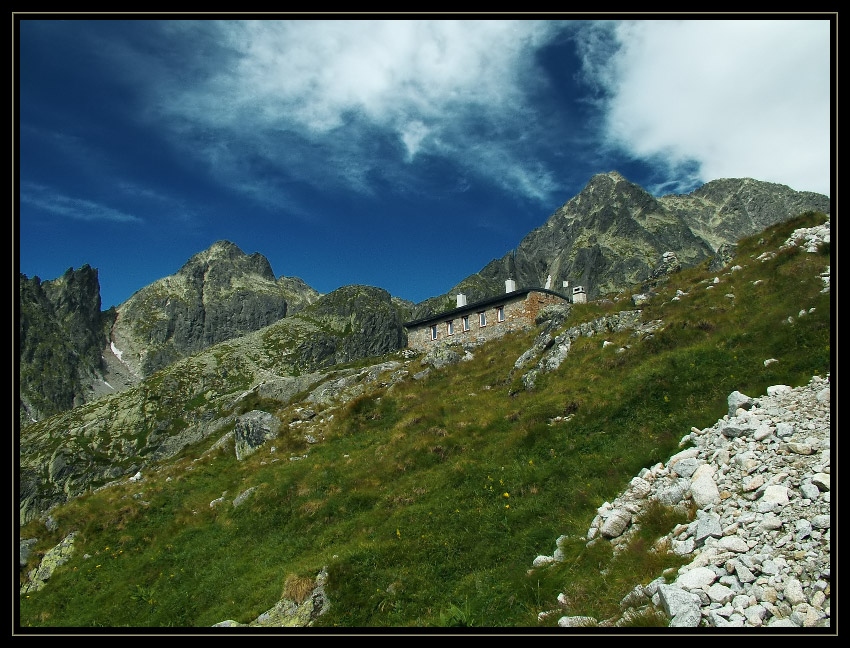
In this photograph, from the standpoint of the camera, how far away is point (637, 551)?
1014 cm

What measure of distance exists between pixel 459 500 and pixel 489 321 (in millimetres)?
39419

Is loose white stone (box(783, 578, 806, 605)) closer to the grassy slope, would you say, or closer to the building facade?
the grassy slope

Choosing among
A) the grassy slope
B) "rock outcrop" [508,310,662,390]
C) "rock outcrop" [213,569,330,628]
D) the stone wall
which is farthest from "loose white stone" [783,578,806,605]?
the stone wall

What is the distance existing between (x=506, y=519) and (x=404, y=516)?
12.9 ft

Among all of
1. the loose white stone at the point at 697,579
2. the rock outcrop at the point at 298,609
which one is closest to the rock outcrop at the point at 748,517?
the loose white stone at the point at 697,579

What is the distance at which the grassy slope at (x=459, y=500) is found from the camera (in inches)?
502

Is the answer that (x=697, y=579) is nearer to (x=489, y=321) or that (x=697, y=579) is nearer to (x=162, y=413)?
(x=489, y=321)

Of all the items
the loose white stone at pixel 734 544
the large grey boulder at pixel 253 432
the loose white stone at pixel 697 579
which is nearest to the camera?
the loose white stone at pixel 697 579

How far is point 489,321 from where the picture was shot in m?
55.3

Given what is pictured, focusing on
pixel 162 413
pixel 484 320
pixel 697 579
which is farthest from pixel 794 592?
pixel 162 413

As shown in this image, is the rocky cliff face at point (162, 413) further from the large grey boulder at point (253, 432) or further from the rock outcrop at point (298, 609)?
the rock outcrop at point (298, 609)
